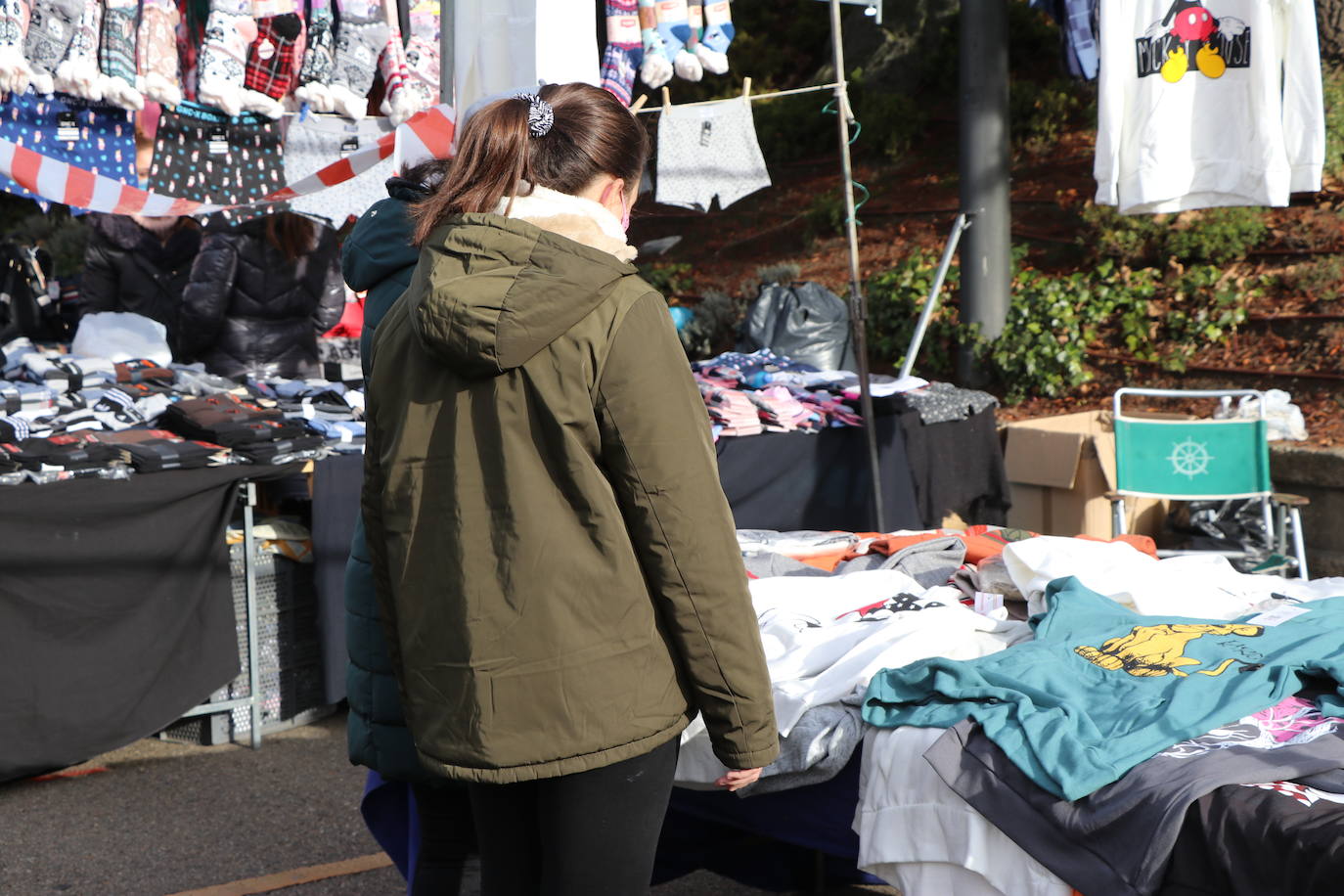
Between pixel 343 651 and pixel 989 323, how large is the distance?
4.98 m

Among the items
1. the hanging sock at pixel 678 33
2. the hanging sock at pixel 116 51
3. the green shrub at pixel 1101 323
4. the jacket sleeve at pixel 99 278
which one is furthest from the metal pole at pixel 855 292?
the jacket sleeve at pixel 99 278

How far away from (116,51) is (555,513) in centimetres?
341

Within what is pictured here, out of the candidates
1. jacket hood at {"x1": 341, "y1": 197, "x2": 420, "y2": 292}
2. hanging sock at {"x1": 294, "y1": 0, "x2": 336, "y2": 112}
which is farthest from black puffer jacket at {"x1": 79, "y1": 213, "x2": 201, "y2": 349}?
jacket hood at {"x1": 341, "y1": 197, "x2": 420, "y2": 292}

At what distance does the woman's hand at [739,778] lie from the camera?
1.67 m

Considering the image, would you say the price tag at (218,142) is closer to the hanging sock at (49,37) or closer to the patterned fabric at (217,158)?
the patterned fabric at (217,158)

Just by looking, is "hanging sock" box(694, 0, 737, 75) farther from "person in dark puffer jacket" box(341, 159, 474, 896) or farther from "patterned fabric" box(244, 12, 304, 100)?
"person in dark puffer jacket" box(341, 159, 474, 896)

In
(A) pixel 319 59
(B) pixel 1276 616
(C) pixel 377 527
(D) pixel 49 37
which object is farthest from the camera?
(A) pixel 319 59

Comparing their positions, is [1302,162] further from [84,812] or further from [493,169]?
[84,812]

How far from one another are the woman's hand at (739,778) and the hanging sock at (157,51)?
3556 mm

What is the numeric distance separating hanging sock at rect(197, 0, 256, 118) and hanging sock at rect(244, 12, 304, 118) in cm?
5

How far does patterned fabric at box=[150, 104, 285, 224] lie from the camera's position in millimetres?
4812

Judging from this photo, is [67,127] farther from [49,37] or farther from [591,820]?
[591,820]

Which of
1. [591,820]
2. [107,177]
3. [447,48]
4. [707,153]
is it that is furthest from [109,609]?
[707,153]

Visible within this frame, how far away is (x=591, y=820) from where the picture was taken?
5.27 feet
